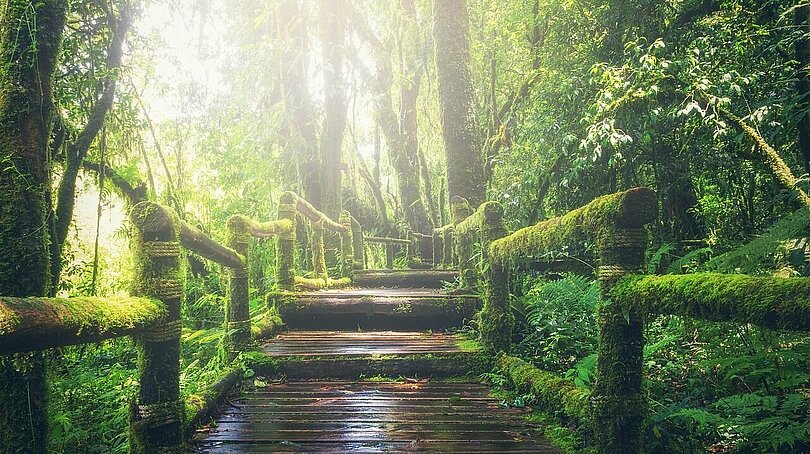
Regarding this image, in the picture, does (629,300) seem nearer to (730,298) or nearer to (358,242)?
(730,298)

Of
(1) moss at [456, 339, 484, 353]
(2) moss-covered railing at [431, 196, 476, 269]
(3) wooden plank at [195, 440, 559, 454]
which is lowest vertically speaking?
(3) wooden plank at [195, 440, 559, 454]

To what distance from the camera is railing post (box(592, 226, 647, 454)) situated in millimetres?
2168

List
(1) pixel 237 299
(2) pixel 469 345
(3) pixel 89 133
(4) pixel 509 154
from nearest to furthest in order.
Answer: (3) pixel 89 133 < (1) pixel 237 299 < (2) pixel 469 345 < (4) pixel 509 154

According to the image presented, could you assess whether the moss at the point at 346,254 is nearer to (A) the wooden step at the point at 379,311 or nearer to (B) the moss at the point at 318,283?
(B) the moss at the point at 318,283

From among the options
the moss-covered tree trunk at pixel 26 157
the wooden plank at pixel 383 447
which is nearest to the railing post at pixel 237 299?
the wooden plank at pixel 383 447

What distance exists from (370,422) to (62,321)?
1970mm

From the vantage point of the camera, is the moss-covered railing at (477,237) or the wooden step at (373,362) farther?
the moss-covered railing at (477,237)

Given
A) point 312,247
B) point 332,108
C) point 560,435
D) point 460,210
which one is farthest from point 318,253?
point 560,435

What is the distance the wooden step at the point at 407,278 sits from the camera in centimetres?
824

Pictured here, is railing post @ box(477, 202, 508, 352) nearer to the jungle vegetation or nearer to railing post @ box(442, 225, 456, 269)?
the jungle vegetation

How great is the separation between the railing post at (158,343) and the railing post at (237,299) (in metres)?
1.86

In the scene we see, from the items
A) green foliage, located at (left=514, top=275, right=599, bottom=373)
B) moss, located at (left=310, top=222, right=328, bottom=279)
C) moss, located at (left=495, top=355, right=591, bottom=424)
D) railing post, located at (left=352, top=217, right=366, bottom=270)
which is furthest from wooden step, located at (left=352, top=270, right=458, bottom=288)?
moss, located at (left=495, top=355, right=591, bottom=424)

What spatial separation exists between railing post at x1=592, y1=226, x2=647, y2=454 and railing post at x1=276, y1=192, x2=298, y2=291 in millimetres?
4503

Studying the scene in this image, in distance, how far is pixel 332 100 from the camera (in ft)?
35.8
